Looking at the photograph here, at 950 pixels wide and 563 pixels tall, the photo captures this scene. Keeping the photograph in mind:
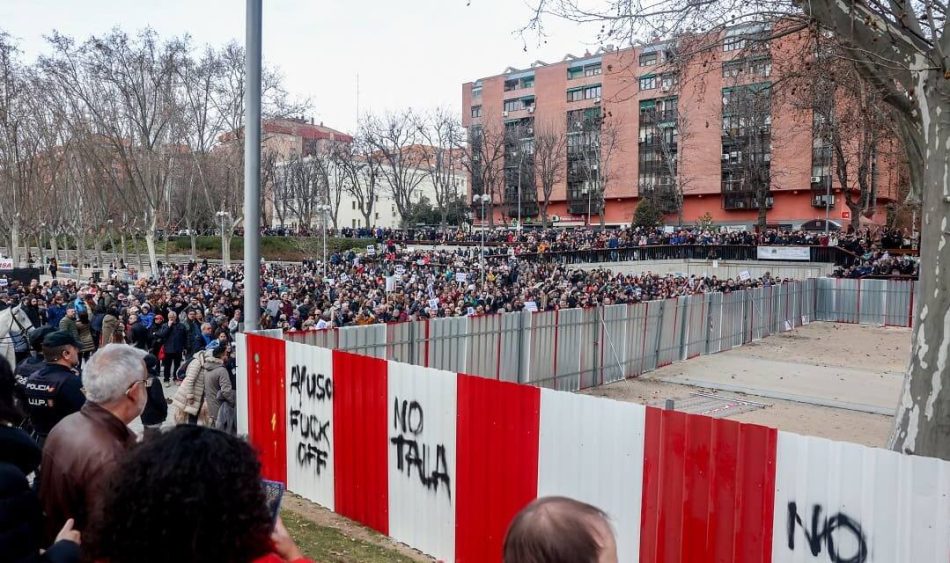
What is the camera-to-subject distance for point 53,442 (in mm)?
3066

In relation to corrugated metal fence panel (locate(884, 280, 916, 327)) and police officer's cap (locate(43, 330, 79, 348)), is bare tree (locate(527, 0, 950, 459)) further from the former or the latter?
corrugated metal fence panel (locate(884, 280, 916, 327))

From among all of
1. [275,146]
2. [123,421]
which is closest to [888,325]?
[123,421]

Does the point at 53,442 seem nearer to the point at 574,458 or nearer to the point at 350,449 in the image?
the point at 574,458

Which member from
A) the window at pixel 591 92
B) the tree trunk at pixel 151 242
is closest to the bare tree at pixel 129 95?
the tree trunk at pixel 151 242

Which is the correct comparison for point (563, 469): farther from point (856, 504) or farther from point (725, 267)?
point (725, 267)

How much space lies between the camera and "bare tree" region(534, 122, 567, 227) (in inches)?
2904

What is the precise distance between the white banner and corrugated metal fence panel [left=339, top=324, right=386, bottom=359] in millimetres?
35882

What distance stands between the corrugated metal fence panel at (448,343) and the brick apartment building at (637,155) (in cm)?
4987

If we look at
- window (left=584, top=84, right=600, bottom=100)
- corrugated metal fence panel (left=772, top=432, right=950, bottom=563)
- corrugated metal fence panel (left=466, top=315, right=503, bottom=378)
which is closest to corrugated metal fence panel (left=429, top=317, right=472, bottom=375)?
corrugated metal fence panel (left=466, top=315, right=503, bottom=378)

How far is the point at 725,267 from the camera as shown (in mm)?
43781

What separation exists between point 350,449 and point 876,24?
275 inches

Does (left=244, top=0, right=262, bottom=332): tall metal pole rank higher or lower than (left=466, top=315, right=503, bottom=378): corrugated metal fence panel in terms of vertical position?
higher

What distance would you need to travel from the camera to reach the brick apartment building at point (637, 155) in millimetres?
64169

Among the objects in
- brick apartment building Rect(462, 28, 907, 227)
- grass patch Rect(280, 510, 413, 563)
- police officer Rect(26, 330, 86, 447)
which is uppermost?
brick apartment building Rect(462, 28, 907, 227)
